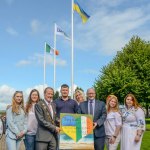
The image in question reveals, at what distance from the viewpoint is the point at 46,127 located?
9.77 meters

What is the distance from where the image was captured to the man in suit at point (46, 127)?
32.0ft

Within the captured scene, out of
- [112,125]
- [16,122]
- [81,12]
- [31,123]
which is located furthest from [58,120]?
[81,12]

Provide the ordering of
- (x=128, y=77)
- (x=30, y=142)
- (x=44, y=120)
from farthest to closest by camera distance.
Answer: (x=128, y=77) < (x=30, y=142) < (x=44, y=120)

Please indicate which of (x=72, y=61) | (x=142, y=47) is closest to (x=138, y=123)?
(x=72, y=61)

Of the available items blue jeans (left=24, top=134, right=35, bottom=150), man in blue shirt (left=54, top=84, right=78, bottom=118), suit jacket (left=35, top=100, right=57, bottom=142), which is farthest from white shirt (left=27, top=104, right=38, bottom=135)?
suit jacket (left=35, top=100, right=57, bottom=142)

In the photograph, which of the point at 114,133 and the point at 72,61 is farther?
the point at 72,61

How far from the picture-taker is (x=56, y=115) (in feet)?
33.9

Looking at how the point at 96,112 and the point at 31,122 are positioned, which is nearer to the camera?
the point at 96,112

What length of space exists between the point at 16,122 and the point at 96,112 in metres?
2.06

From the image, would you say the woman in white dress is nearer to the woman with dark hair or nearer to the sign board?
the sign board

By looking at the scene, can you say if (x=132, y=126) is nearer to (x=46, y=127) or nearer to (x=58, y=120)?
(x=58, y=120)

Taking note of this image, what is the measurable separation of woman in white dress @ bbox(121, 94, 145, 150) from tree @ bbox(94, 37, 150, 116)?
33.5m

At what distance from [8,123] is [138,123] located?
347 centimetres

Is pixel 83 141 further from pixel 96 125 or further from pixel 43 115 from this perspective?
pixel 43 115
